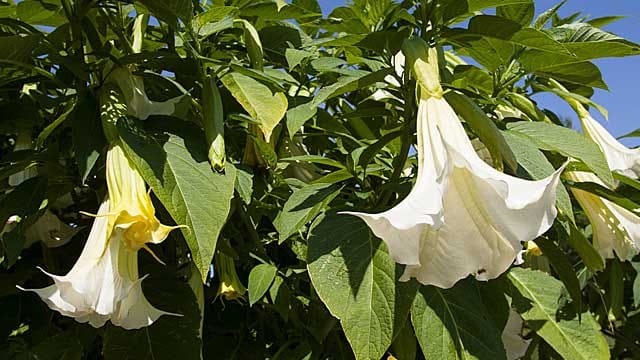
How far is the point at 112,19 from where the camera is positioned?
1.30 metres

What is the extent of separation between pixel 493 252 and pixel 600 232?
1.70 feet

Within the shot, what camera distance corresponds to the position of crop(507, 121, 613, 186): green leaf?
98 centimetres

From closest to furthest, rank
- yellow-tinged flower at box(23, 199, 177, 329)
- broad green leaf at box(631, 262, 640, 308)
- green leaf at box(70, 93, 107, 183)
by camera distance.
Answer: yellow-tinged flower at box(23, 199, 177, 329)
green leaf at box(70, 93, 107, 183)
broad green leaf at box(631, 262, 640, 308)

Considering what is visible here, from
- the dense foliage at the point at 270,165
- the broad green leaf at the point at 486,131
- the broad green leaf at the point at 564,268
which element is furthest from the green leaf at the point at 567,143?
the broad green leaf at the point at 564,268

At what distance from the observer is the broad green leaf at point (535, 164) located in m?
0.99

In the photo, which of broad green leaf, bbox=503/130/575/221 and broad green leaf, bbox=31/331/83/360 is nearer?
broad green leaf, bbox=503/130/575/221

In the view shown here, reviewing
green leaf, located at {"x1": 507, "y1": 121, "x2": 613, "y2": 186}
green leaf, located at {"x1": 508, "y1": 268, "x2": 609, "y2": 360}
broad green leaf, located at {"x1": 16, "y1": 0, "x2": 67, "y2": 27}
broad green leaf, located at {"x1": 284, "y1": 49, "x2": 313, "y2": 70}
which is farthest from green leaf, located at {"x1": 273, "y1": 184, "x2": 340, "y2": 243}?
broad green leaf, located at {"x1": 16, "y1": 0, "x2": 67, "y2": 27}

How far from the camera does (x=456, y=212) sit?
851 mm

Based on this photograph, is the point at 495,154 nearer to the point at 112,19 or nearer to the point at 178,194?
the point at 178,194

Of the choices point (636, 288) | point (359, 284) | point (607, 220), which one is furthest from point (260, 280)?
point (636, 288)

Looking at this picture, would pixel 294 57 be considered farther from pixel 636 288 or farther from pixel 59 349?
pixel 636 288

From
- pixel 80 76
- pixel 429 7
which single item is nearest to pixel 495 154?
pixel 429 7

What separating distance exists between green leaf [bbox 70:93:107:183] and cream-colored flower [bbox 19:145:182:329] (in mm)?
41

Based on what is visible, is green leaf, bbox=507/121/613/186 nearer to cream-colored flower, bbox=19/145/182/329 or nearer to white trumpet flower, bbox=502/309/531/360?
white trumpet flower, bbox=502/309/531/360
